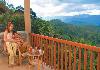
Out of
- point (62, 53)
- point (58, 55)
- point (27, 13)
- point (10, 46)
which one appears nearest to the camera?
point (62, 53)

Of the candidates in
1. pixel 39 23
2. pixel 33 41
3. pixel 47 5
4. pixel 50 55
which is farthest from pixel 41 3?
pixel 50 55

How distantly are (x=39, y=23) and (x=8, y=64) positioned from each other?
171 inches

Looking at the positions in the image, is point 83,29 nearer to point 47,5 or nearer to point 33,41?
point 47,5

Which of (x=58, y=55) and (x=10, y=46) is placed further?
(x=10, y=46)

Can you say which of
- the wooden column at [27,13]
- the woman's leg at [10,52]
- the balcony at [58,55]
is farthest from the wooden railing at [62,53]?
the woman's leg at [10,52]

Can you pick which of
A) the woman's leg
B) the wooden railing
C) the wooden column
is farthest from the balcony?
the wooden column

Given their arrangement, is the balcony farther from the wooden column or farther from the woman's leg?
the wooden column

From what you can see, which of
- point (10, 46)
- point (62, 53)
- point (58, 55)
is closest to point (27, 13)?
point (10, 46)

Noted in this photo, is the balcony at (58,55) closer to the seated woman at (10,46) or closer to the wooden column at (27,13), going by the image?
the seated woman at (10,46)

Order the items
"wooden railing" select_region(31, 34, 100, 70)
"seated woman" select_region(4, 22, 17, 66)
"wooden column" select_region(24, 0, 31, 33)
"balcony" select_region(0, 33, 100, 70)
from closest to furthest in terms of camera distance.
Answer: "wooden railing" select_region(31, 34, 100, 70) < "balcony" select_region(0, 33, 100, 70) < "seated woman" select_region(4, 22, 17, 66) < "wooden column" select_region(24, 0, 31, 33)

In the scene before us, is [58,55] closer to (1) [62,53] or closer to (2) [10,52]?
(1) [62,53]

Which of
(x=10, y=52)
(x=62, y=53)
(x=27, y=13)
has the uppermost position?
(x=27, y=13)

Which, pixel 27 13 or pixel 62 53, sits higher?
pixel 27 13

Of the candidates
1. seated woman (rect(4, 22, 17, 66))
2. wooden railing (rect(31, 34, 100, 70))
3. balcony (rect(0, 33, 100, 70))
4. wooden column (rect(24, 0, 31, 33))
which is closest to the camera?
wooden railing (rect(31, 34, 100, 70))
